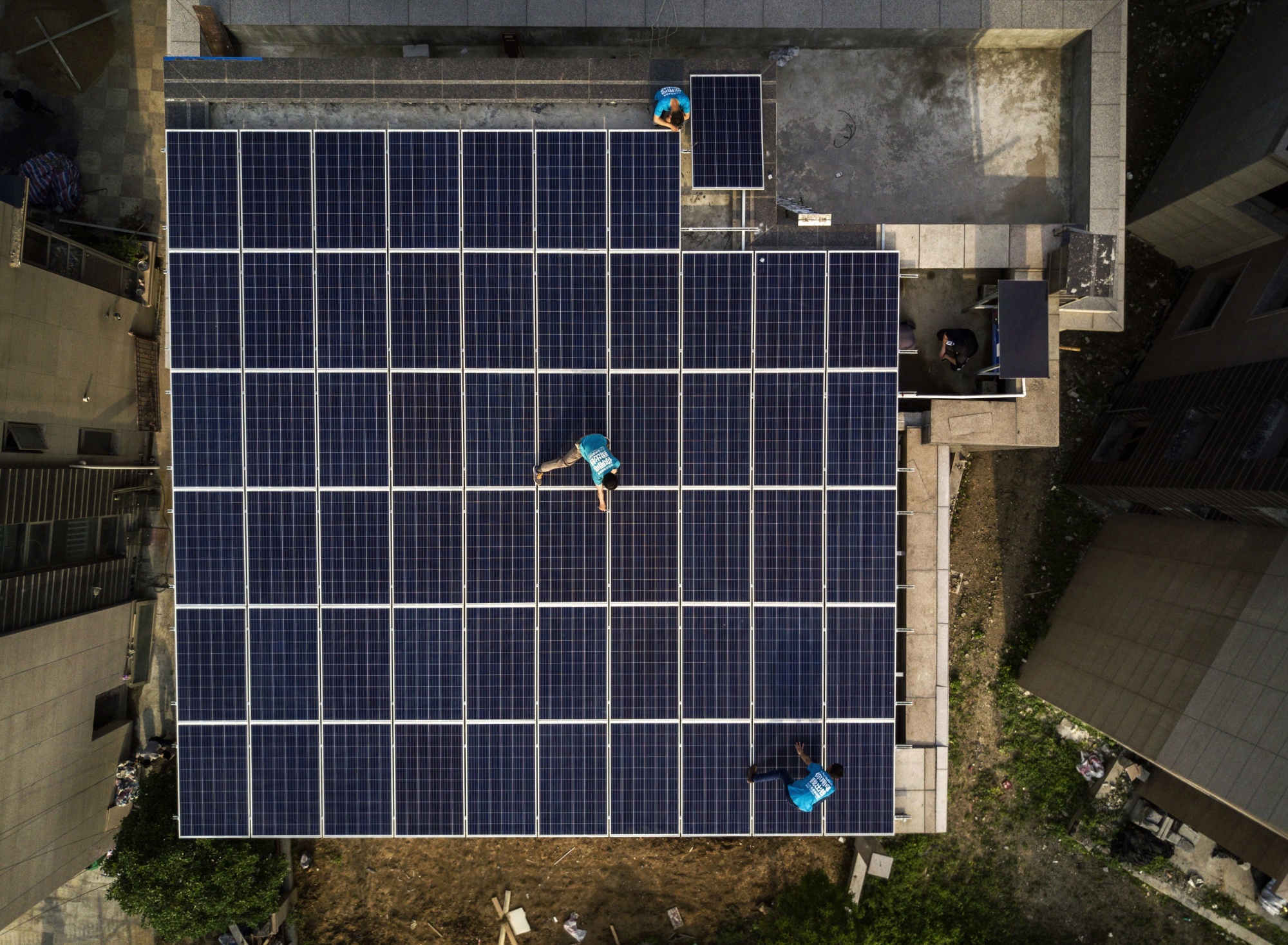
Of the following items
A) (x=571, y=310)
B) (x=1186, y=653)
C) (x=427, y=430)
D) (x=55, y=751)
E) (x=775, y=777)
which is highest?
(x=571, y=310)

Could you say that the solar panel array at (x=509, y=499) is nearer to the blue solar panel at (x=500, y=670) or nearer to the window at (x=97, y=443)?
the blue solar panel at (x=500, y=670)

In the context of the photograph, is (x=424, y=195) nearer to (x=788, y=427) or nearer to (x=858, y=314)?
(x=788, y=427)

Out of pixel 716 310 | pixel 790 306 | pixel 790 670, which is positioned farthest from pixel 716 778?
pixel 790 306

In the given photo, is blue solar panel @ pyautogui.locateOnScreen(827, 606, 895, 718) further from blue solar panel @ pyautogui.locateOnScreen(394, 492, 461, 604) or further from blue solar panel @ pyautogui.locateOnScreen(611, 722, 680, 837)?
blue solar panel @ pyautogui.locateOnScreen(394, 492, 461, 604)

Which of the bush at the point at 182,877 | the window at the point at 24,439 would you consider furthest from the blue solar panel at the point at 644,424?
the window at the point at 24,439

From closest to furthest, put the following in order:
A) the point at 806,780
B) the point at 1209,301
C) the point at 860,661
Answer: the point at 806,780
the point at 860,661
the point at 1209,301
